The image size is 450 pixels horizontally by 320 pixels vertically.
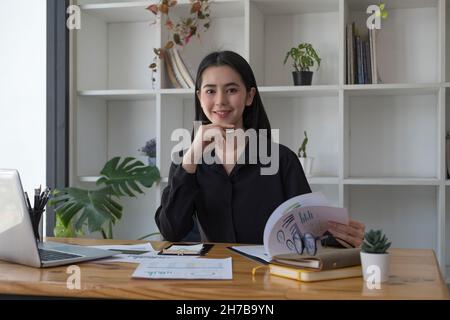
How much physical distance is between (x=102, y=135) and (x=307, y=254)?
7.47 feet

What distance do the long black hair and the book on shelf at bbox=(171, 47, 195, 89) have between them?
0.71 metres

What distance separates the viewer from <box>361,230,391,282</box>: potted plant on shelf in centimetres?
123

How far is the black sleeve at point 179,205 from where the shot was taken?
82.2 inches

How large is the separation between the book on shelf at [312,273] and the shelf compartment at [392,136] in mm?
1764

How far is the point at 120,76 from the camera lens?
3.40 metres

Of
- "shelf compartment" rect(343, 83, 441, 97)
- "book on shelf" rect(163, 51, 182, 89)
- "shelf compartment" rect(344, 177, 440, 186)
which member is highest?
"book on shelf" rect(163, 51, 182, 89)

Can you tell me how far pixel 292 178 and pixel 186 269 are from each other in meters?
0.92

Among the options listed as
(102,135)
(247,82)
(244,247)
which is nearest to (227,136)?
(247,82)

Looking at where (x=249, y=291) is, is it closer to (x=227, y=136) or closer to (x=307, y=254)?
(x=307, y=254)
